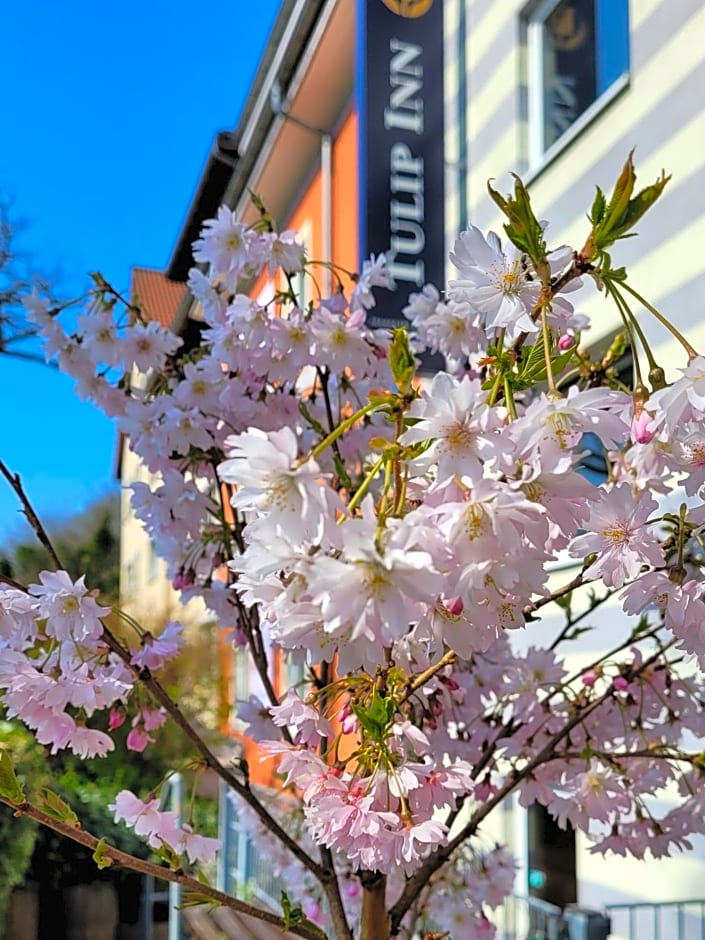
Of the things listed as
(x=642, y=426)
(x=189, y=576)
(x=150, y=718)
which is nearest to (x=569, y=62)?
(x=189, y=576)

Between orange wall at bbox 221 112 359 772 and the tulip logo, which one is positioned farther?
orange wall at bbox 221 112 359 772

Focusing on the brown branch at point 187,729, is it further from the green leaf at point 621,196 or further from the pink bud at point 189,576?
the green leaf at point 621,196

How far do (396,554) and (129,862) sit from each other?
2.87 feet

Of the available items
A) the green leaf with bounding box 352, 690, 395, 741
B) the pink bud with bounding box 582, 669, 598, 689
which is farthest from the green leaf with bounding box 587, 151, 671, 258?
the pink bud with bounding box 582, 669, 598, 689

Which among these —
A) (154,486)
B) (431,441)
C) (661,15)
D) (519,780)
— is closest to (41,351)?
(154,486)

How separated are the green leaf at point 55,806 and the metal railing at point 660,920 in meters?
2.80

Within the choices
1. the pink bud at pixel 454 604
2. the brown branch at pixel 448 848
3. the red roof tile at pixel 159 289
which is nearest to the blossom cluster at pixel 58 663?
the brown branch at pixel 448 848

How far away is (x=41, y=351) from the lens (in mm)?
2535

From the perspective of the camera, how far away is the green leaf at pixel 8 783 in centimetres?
133

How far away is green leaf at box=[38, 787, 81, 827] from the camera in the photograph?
1397 millimetres

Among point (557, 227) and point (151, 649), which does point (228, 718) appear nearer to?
point (557, 227)

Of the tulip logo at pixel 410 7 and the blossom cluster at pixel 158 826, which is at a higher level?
the tulip logo at pixel 410 7

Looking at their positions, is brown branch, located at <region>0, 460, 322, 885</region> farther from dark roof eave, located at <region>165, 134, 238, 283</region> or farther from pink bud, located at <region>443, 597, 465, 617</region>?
dark roof eave, located at <region>165, 134, 238, 283</region>

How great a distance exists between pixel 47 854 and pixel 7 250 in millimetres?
4447
